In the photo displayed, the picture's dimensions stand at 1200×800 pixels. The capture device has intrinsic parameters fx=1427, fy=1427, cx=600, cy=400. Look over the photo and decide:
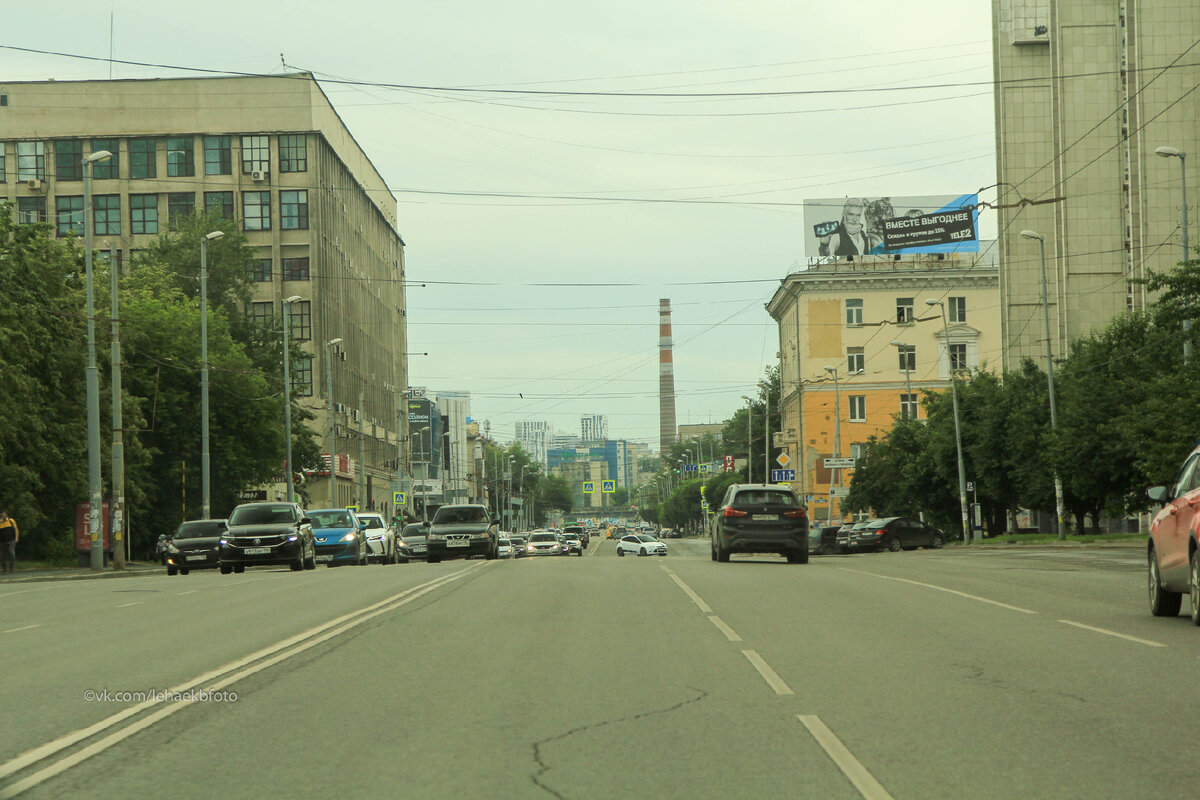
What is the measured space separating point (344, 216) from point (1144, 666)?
294 ft

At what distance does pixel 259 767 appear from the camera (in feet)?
22.9

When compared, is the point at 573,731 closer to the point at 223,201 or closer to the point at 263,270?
the point at 263,270

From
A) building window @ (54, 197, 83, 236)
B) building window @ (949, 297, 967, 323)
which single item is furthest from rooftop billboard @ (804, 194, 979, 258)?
building window @ (54, 197, 83, 236)

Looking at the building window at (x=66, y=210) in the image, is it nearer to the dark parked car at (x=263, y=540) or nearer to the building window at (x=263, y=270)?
the building window at (x=263, y=270)

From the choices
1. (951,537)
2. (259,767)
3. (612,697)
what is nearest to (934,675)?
(612,697)

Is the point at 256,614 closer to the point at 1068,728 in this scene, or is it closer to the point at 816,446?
the point at 1068,728

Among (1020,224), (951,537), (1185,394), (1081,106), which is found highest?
(1081,106)

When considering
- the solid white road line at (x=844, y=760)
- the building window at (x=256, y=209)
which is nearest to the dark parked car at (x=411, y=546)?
the building window at (x=256, y=209)

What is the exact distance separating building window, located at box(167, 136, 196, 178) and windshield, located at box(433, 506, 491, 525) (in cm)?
5288

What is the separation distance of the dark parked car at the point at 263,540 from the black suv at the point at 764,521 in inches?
401

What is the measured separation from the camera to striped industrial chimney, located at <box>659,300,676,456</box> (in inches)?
5782

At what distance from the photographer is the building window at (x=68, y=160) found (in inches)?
3381

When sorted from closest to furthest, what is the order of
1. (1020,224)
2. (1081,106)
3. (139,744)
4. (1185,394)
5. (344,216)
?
(139,744), (1185,394), (1081,106), (1020,224), (344,216)

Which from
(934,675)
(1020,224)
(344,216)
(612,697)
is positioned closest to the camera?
(612,697)
